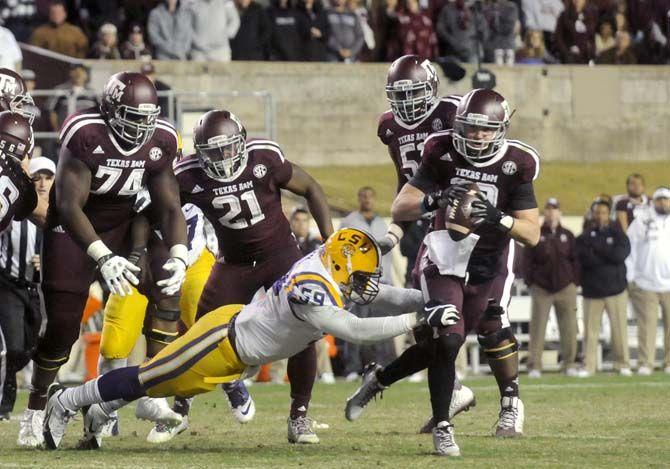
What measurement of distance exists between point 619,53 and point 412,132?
587 inches

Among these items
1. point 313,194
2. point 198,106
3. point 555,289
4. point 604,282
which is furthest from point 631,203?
point 313,194

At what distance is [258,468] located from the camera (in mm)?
7664

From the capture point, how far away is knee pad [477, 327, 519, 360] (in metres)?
9.56

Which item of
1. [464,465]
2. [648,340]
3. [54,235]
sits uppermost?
[54,235]

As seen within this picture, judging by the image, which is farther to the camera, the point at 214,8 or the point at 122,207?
the point at 214,8

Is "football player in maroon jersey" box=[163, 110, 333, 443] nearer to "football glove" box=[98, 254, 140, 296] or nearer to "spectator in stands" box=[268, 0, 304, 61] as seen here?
"football glove" box=[98, 254, 140, 296]

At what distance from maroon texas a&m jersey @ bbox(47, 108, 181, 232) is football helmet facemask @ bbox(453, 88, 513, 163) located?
5.42 ft

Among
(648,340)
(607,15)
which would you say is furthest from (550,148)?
(648,340)

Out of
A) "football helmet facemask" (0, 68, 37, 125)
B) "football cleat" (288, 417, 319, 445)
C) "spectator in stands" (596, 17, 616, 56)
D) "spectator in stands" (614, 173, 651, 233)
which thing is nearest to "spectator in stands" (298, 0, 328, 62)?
"spectator in stands" (596, 17, 616, 56)

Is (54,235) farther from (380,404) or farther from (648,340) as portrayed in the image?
(648,340)

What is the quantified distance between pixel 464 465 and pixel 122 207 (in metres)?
2.74

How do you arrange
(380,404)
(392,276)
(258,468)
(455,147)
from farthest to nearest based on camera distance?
1. (392,276)
2. (380,404)
3. (455,147)
4. (258,468)

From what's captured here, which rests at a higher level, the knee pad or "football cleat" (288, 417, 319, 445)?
the knee pad

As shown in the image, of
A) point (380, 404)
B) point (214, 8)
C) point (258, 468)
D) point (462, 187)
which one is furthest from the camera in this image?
point (214, 8)
